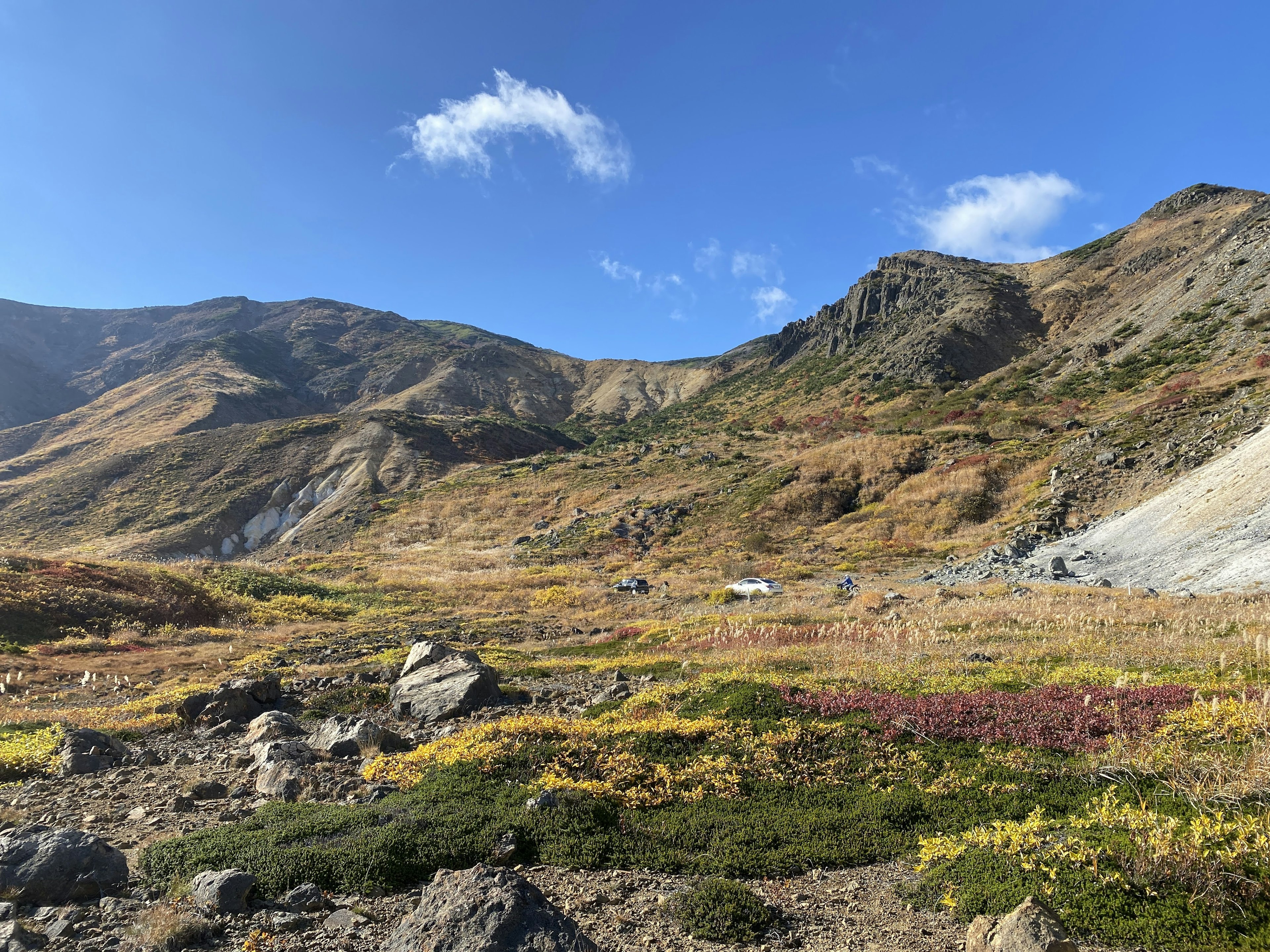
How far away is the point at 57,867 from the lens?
271 inches

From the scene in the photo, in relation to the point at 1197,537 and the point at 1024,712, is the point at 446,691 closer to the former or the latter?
the point at 1024,712

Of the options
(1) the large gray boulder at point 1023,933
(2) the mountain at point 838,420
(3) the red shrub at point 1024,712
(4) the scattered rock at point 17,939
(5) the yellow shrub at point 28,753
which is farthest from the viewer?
(2) the mountain at point 838,420

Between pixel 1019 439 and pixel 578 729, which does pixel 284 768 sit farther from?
pixel 1019 439

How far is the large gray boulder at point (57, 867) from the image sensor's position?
6691mm

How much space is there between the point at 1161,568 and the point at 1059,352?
2949 inches

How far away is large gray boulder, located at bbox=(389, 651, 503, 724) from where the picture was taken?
577 inches

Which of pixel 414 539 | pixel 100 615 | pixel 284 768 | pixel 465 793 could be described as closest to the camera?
pixel 465 793

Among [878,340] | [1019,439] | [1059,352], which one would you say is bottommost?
[1019,439]

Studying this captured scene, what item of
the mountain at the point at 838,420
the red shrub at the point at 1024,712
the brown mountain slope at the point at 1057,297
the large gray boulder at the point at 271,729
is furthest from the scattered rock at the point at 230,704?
the brown mountain slope at the point at 1057,297

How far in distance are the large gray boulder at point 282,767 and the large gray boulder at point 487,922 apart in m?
5.80

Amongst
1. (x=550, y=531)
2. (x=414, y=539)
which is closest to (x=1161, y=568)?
(x=550, y=531)

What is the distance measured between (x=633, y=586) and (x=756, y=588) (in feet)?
30.9

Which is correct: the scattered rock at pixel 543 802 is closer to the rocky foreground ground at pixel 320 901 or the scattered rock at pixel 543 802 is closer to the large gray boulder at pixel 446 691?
the rocky foreground ground at pixel 320 901

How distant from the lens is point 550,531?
60.9 m
